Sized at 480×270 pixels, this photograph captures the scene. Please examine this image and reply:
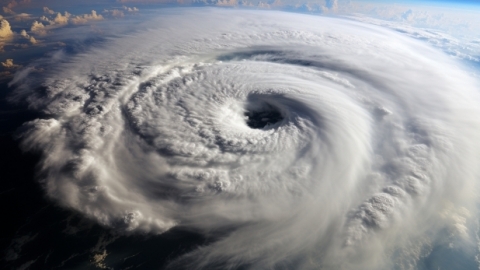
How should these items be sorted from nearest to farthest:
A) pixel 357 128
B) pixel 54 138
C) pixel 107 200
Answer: pixel 107 200 → pixel 54 138 → pixel 357 128

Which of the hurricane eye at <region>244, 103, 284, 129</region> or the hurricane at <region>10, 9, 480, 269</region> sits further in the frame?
the hurricane eye at <region>244, 103, 284, 129</region>

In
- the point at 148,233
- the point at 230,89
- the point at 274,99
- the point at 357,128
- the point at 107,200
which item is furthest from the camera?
the point at 230,89

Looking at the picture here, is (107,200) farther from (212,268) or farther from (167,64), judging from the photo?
(167,64)

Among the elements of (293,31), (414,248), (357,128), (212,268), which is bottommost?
(212,268)

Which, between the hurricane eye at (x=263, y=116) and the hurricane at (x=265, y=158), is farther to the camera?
the hurricane eye at (x=263, y=116)

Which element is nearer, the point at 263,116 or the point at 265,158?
the point at 265,158

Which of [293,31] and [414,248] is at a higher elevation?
[293,31]

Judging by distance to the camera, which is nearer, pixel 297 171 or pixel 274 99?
pixel 297 171

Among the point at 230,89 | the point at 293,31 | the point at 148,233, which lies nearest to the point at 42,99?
the point at 230,89
